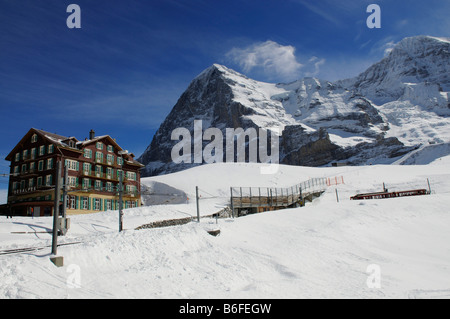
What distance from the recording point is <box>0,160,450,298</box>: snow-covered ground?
38.3ft

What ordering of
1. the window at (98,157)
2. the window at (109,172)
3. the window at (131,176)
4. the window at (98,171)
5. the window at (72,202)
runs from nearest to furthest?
1. the window at (72,202)
2. the window at (98,171)
3. the window at (98,157)
4. the window at (109,172)
5. the window at (131,176)

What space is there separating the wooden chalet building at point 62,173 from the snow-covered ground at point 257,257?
565 inches

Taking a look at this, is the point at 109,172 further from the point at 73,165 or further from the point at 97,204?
the point at 73,165

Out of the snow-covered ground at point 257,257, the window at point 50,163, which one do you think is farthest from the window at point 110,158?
the snow-covered ground at point 257,257

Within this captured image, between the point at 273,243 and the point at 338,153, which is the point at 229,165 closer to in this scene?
the point at 273,243

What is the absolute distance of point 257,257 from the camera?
1742cm

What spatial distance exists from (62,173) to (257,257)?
3543 centimetres

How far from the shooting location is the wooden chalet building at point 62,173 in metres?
42.5

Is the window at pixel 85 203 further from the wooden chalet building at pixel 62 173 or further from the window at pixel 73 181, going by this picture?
the window at pixel 73 181

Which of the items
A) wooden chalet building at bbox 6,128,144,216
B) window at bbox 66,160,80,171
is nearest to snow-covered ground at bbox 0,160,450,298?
wooden chalet building at bbox 6,128,144,216

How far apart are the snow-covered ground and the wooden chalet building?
14.4 meters

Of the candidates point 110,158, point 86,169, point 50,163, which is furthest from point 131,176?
point 50,163
